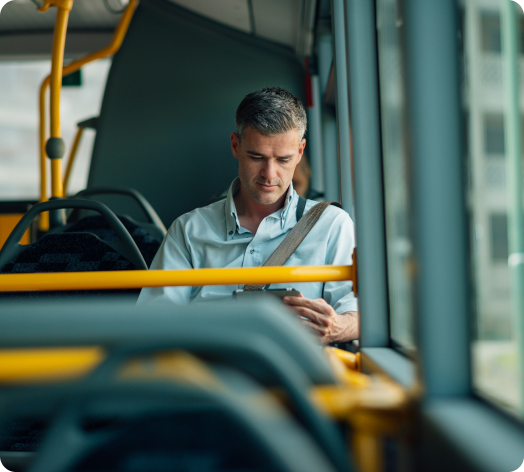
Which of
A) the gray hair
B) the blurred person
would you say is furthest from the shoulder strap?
the blurred person

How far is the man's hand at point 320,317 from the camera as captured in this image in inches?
48.1

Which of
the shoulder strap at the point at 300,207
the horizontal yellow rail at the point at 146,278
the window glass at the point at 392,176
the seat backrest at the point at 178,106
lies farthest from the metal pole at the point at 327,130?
the horizontal yellow rail at the point at 146,278

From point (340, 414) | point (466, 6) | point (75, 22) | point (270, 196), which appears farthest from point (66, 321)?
point (75, 22)

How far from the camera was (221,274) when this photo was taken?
0.90 meters

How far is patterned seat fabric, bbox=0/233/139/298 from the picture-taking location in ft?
5.01

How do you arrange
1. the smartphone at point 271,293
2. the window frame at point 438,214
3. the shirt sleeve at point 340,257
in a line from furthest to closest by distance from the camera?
the shirt sleeve at point 340,257, the smartphone at point 271,293, the window frame at point 438,214

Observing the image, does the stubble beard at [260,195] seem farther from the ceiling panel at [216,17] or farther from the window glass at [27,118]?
the window glass at [27,118]

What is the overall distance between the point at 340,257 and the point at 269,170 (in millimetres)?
359

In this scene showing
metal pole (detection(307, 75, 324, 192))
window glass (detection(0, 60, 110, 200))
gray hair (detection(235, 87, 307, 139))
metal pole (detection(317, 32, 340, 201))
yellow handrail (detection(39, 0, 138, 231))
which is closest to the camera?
gray hair (detection(235, 87, 307, 139))

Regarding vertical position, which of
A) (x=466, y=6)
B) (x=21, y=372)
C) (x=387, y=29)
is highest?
(x=387, y=29)

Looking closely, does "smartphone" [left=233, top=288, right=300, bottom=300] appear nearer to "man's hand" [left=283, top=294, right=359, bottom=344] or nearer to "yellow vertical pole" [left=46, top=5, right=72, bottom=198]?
"man's hand" [left=283, top=294, right=359, bottom=344]

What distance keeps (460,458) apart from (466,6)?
51 cm

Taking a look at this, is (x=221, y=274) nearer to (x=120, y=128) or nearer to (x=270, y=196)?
(x=270, y=196)

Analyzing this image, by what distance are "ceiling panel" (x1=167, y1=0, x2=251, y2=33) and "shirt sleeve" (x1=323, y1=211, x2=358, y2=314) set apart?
6.77 ft
